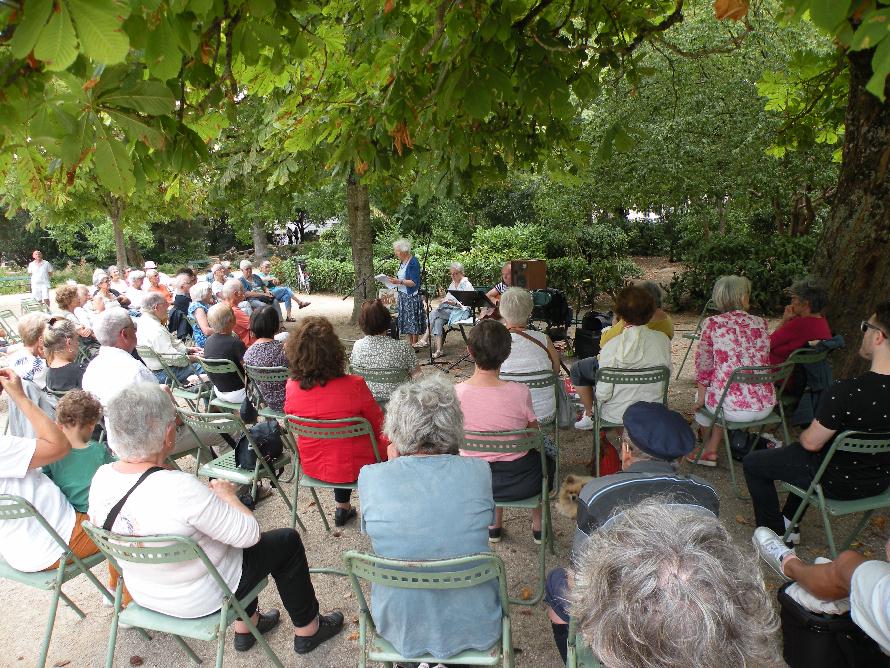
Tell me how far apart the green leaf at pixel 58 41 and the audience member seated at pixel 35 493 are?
1.81m

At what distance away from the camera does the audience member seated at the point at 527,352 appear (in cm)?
395

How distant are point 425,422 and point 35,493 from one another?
6.38 ft

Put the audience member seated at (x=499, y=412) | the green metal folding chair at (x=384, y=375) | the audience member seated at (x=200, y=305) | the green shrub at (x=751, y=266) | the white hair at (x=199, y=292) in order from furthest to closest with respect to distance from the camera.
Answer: the green shrub at (x=751, y=266), the white hair at (x=199, y=292), the audience member seated at (x=200, y=305), the green metal folding chair at (x=384, y=375), the audience member seated at (x=499, y=412)

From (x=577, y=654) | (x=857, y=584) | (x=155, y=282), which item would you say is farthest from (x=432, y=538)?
(x=155, y=282)

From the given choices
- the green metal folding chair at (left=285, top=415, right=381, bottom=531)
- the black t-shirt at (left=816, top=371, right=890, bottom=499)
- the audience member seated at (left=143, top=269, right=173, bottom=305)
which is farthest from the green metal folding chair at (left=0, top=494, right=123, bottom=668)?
the audience member seated at (left=143, top=269, right=173, bottom=305)

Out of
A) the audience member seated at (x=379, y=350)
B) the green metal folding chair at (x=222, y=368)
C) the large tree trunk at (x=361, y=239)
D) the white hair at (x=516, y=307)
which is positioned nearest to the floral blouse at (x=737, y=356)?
the white hair at (x=516, y=307)

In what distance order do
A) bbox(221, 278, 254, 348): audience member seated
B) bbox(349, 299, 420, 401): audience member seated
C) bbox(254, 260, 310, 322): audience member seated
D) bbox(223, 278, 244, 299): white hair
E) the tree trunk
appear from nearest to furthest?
bbox(349, 299, 420, 401): audience member seated, bbox(221, 278, 254, 348): audience member seated, bbox(223, 278, 244, 299): white hair, bbox(254, 260, 310, 322): audience member seated, the tree trunk

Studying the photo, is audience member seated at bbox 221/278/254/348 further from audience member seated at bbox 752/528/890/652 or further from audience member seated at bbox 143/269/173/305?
audience member seated at bbox 752/528/890/652

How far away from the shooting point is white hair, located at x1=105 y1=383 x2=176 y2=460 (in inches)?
86.7

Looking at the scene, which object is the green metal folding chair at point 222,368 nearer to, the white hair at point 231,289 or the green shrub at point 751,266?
the white hair at point 231,289

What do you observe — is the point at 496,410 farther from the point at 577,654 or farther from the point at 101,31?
the point at 101,31

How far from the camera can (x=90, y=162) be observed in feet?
7.15

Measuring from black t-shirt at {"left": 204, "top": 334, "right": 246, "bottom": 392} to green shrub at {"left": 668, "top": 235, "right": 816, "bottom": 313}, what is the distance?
8936mm

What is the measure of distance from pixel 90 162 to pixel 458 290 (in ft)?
18.3
